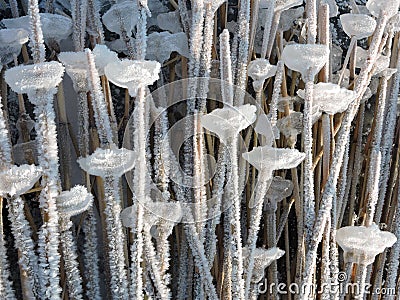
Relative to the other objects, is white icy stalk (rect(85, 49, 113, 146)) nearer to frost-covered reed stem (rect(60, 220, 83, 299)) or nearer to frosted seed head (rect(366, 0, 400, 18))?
frost-covered reed stem (rect(60, 220, 83, 299))

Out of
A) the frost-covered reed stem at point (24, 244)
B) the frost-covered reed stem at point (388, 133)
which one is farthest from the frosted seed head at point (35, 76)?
the frost-covered reed stem at point (388, 133)

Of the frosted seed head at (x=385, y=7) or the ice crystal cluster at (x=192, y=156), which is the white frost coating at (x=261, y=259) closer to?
the ice crystal cluster at (x=192, y=156)

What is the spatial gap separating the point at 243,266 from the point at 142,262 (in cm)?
11

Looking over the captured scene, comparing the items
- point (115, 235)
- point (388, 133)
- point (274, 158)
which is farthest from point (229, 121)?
point (388, 133)

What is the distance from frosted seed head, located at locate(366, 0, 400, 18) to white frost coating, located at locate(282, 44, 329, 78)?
0.31 feet

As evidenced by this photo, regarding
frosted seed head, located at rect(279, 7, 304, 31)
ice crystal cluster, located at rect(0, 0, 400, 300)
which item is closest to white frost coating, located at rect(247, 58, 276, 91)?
ice crystal cluster, located at rect(0, 0, 400, 300)

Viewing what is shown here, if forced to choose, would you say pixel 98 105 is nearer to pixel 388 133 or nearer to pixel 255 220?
pixel 255 220

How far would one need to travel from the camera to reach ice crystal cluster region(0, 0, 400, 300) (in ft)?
1.68

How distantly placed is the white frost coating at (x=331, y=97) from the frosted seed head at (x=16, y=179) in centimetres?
30

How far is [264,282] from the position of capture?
685 millimetres

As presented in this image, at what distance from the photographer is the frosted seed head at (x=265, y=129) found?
59cm

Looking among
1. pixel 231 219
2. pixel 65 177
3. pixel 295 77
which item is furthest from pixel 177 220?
pixel 295 77

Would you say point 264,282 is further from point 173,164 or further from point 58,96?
point 58,96

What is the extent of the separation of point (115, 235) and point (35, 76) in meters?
0.18
